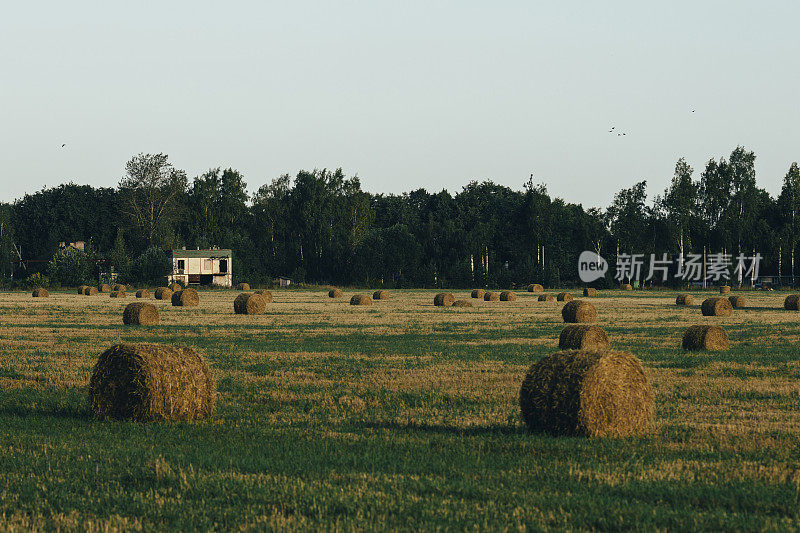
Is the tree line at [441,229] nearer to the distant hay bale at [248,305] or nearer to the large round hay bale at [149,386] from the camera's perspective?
the distant hay bale at [248,305]

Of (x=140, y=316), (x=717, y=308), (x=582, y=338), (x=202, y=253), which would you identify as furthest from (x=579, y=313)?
(x=202, y=253)

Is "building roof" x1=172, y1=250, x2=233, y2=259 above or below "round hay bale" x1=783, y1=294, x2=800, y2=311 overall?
above

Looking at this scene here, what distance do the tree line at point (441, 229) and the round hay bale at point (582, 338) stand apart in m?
75.3

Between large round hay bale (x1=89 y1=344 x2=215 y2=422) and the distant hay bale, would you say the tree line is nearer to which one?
the distant hay bale

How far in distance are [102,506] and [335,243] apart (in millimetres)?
108431

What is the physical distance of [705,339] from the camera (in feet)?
85.4

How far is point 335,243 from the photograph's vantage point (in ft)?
386

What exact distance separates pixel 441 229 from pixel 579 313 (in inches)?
3140

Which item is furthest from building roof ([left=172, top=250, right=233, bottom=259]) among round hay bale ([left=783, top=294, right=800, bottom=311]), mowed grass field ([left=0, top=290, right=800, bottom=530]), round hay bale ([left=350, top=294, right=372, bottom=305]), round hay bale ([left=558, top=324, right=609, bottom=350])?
round hay bale ([left=558, top=324, right=609, bottom=350])

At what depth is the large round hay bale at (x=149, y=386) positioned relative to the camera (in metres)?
14.2

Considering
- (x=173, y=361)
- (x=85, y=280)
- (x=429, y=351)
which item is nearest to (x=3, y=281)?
(x=85, y=280)

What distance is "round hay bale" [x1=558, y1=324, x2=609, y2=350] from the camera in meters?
24.5

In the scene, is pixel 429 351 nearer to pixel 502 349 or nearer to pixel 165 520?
pixel 502 349

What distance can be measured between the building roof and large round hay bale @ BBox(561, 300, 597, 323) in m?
73.6
